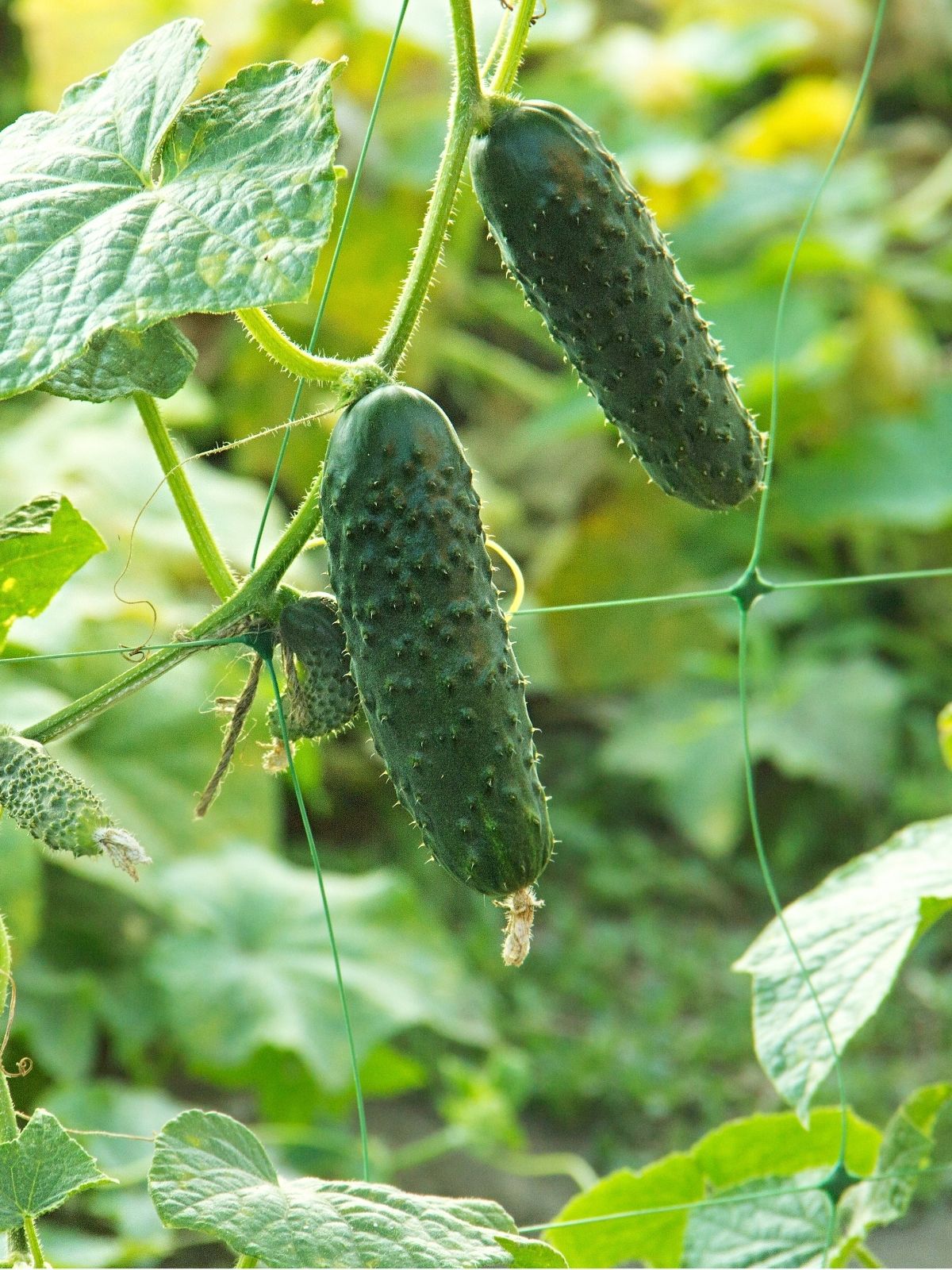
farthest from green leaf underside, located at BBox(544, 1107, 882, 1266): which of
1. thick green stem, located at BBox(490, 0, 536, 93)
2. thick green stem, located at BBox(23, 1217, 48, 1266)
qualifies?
thick green stem, located at BBox(490, 0, 536, 93)

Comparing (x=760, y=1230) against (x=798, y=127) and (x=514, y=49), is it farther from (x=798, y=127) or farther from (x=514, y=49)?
(x=798, y=127)

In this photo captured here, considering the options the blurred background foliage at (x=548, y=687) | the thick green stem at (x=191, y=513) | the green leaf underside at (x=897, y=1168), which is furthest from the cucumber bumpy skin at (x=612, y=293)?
the blurred background foliage at (x=548, y=687)

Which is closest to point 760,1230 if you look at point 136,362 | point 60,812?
point 60,812

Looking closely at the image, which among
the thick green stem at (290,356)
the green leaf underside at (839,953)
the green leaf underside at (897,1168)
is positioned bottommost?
the green leaf underside at (897,1168)

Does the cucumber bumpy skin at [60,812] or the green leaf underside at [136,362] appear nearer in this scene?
the cucumber bumpy skin at [60,812]

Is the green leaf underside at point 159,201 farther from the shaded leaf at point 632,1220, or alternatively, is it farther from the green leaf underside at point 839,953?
the shaded leaf at point 632,1220

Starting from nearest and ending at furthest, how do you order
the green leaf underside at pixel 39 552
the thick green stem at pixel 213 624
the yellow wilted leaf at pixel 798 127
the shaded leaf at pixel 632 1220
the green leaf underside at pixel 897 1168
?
the thick green stem at pixel 213 624 < the green leaf underside at pixel 39 552 < the green leaf underside at pixel 897 1168 < the shaded leaf at pixel 632 1220 < the yellow wilted leaf at pixel 798 127
